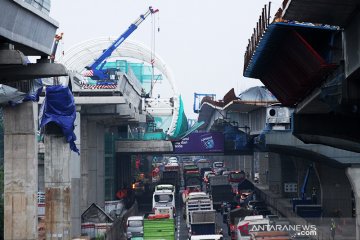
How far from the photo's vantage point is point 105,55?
386 ft

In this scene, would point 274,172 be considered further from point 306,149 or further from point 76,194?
point 76,194

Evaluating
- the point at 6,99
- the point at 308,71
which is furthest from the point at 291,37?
the point at 6,99

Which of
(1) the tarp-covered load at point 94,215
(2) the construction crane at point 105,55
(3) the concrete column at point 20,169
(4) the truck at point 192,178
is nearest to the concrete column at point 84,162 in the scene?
(1) the tarp-covered load at point 94,215

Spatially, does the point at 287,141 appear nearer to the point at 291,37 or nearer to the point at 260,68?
the point at 260,68

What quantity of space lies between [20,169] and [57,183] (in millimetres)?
10895

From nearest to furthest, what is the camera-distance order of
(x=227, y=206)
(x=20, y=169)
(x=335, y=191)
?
1. (x=20, y=169)
2. (x=335, y=191)
3. (x=227, y=206)

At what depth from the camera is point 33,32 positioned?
27.2 m

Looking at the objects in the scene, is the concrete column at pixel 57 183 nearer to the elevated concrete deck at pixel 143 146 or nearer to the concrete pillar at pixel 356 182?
the concrete pillar at pixel 356 182

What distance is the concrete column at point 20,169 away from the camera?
117 ft

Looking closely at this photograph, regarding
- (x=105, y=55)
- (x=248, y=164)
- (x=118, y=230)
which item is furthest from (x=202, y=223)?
(x=248, y=164)

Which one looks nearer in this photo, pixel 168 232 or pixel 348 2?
pixel 348 2

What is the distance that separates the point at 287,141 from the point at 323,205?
6.45m

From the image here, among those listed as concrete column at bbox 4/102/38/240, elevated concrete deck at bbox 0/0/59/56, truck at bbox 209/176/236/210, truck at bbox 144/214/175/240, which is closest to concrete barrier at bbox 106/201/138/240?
truck at bbox 144/214/175/240

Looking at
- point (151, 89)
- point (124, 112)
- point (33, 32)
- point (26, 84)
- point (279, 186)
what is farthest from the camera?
point (151, 89)
